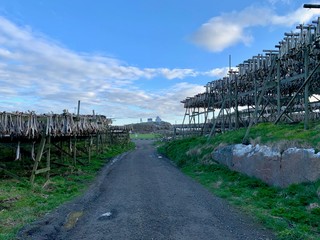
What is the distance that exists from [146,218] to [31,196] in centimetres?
513

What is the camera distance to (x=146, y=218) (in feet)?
24.5

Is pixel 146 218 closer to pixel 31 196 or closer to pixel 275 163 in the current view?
pixel 31 196

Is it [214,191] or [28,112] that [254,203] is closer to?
[214,191]

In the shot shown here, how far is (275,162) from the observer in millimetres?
10375

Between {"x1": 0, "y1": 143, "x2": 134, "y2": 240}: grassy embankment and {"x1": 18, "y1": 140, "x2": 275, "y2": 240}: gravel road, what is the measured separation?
39cm

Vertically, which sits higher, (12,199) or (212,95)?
(212,95)

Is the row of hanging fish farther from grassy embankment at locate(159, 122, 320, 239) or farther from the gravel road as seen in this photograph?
grassy embankment at locate(159, 122, 320, 239)

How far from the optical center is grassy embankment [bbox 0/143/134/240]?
→ 24.1 ft

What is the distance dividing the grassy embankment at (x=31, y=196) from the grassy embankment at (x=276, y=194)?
5666mm

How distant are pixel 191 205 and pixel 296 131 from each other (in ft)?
18.8

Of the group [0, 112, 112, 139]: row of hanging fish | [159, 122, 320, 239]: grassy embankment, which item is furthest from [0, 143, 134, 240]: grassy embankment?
[159, 122, 320, 239]: grassy embankment

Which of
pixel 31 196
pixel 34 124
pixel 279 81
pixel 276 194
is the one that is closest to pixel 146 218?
pixel 276 194

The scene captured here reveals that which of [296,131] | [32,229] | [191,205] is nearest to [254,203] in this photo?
[191,205]

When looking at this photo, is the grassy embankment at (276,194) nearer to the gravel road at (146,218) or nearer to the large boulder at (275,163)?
the large boulder at (275,163)
